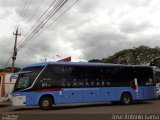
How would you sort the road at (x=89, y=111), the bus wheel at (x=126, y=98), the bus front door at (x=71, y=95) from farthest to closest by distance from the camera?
the bus wheel at (x=126, y=98) < the bus front door at (x=71, y=95) < the road at (x=89, y=111)

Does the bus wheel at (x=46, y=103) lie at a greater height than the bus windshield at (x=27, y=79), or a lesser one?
lesser

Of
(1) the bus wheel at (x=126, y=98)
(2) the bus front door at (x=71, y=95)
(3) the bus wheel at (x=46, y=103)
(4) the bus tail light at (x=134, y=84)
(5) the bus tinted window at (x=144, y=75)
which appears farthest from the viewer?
(5) the bus tinted window at (x=144, y=75)

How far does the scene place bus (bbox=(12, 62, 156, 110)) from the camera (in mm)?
19266

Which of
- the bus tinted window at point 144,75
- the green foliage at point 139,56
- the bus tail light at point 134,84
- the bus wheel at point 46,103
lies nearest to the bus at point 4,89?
the bus wheel at point 46,103

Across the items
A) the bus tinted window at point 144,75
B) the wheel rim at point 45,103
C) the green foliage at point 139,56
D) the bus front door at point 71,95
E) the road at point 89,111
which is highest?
the green foliage at point 139,56

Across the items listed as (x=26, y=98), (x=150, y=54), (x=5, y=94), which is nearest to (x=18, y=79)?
(x=26, y=98)

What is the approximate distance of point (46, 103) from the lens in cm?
1938

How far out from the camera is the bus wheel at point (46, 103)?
19.2 metres

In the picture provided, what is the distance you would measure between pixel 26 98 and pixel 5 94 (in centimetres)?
548

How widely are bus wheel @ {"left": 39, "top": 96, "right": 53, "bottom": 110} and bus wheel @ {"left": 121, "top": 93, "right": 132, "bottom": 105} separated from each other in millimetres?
6176

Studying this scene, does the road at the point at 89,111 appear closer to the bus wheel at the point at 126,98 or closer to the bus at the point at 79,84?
the bus at the point at 79,84

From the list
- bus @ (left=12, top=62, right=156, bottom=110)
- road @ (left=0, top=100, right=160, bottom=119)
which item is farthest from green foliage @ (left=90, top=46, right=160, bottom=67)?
road @ (left=0, top=100, right=160, bottom=119)

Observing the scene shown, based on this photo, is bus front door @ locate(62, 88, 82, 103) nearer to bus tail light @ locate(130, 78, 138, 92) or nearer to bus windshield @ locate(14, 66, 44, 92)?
bus windshield @ locate(14, 66, 44, 92)

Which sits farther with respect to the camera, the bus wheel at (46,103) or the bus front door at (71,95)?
the bus front door at (71,95)
